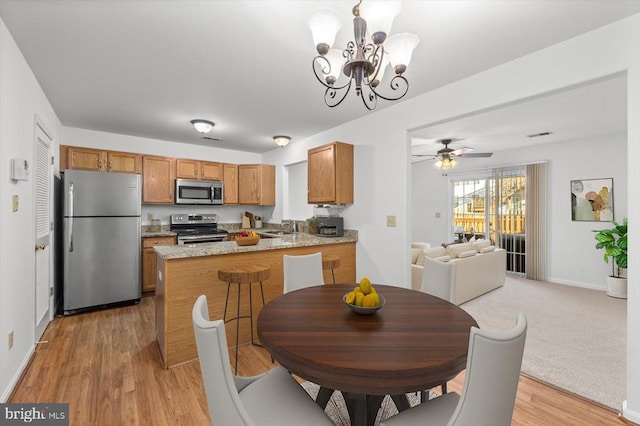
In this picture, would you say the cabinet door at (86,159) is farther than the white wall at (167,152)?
No

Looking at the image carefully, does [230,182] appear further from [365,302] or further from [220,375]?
[220,375]

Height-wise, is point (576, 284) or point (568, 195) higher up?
point (568, 195)

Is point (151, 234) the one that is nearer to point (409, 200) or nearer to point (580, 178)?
point (409, 200)

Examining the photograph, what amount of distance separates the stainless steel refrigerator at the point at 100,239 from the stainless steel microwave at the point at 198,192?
0.86 m

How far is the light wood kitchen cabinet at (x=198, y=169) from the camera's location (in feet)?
16.0

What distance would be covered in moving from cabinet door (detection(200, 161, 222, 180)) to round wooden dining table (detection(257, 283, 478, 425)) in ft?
13.2

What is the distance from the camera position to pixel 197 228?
17.1 ft

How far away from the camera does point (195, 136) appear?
4664mm

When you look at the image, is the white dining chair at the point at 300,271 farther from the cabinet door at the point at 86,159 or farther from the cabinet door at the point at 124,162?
the cabinet door at the point at 86,159

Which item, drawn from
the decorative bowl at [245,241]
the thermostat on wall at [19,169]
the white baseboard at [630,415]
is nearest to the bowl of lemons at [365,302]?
the decorative bowl at [245,241]

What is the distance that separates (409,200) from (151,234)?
148 inches

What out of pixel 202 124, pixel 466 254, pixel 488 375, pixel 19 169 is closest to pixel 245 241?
pixel 19 169

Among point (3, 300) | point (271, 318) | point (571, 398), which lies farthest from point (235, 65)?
point (571, 398)

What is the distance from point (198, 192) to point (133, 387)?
11.2ft
